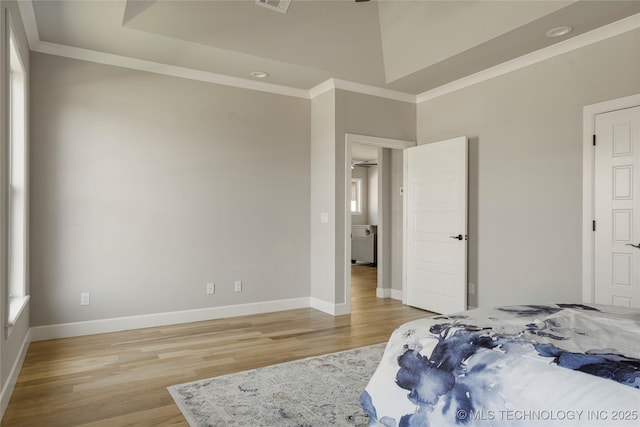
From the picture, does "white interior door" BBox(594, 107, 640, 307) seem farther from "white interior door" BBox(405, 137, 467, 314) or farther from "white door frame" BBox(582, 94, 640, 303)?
"white interior door" BBox(405, 137, 467, 314)

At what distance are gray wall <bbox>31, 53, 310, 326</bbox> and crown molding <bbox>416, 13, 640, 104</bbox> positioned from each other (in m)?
1.80

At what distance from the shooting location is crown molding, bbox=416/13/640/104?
3463 millimetres

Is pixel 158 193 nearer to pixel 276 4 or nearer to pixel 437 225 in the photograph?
pixel 276 4

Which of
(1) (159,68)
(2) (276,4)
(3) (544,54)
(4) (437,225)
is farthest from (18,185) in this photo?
(3) (544,54)

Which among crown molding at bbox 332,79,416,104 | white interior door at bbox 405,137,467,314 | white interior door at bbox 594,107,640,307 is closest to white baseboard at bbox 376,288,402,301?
white interior door at bbox 405,137,467,314

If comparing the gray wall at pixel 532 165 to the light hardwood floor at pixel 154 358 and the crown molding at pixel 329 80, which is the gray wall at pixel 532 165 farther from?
the light hardwood floor at pixel 154 358

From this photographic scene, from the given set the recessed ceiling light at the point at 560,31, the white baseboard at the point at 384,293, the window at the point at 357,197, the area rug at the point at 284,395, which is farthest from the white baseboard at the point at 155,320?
the window at the point at 357,197

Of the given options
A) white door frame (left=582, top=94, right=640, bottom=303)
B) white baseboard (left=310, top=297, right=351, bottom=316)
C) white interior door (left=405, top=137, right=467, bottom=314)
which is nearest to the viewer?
white door frame (left=582, top=94, right=640, bottom=303)

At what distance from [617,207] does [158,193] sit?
4.27 meters

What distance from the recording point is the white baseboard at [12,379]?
2479 millimetres

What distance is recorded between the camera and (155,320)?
4.45m

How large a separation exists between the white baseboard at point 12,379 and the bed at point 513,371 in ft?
6.97

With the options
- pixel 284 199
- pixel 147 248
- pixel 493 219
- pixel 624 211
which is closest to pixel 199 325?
pixel 147 248

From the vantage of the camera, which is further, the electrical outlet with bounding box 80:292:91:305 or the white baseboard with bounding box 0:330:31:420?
the electrical outlet with bounding box 80:292:91:305
